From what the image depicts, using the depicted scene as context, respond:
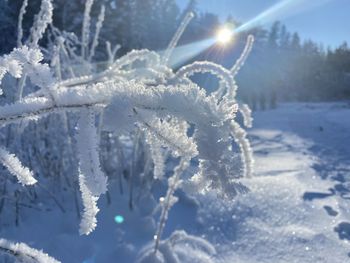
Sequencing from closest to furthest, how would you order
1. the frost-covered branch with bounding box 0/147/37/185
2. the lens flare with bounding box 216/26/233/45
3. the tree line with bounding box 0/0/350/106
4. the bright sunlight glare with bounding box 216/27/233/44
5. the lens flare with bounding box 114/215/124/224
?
the frost-covered branch with bounding box 0/147/37/185, the lens flare with bounding box 114/215/124/224, the bright sunlight glare with bounding box 216/27/233/44, the lens flare with bounding box 216/26/233/45, the tree line with bounding box 0/0/350/106

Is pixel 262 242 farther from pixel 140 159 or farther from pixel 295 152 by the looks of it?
pixel 295 152

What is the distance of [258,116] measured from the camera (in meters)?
9.80

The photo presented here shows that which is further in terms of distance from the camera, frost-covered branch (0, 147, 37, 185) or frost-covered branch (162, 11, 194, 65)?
frost-covered branch (162, 11, 194, 65)

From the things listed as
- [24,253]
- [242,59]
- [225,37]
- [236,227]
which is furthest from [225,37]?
[24,253]

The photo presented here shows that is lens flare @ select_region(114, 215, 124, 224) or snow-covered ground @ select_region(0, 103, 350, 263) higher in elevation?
lens flare @ select_region(114, 215, 124, 224)

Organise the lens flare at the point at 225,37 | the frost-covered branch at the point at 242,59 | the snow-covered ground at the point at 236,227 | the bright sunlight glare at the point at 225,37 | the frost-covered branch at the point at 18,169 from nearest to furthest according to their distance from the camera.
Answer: the frost-covered branch at the point at 18,169
the frost-covered branch at the point at 242,59
the snow-covered ground at the point at 236,227
the bright sunlight glare at the point at 225,37
the lens flare at the point at 225,37

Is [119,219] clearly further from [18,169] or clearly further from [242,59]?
[18,169]

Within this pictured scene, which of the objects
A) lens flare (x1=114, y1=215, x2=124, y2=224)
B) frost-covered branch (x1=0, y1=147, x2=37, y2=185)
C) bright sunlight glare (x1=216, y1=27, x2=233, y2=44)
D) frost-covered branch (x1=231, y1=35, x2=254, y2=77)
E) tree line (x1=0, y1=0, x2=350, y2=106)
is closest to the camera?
frost-covered branch (x1=0, y1=147, x2=37, y2=185)

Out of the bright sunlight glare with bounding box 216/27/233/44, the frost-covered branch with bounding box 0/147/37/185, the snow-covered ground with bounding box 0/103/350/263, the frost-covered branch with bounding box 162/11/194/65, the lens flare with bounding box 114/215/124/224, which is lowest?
the snow-covered ground with bounding box 0/103/350/263

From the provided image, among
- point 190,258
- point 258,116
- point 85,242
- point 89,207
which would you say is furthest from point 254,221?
point 258,116

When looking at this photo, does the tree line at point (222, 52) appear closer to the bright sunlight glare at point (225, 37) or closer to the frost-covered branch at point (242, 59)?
the bright sunlight glare at point (225, 37)

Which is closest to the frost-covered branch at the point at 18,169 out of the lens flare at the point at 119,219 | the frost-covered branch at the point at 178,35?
the frost-covered branch at the point at 178,35

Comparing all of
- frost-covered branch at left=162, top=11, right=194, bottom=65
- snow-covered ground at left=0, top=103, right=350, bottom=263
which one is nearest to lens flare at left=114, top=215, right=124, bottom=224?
snow-covered ground at left=0, top=103, right=350, bottom=263

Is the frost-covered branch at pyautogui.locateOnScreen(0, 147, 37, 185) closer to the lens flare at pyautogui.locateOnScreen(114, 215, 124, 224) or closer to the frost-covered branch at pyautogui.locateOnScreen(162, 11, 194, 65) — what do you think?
the frost-covered branch at pyautogui.locateOnScreen(162, 11, 194, 65)
